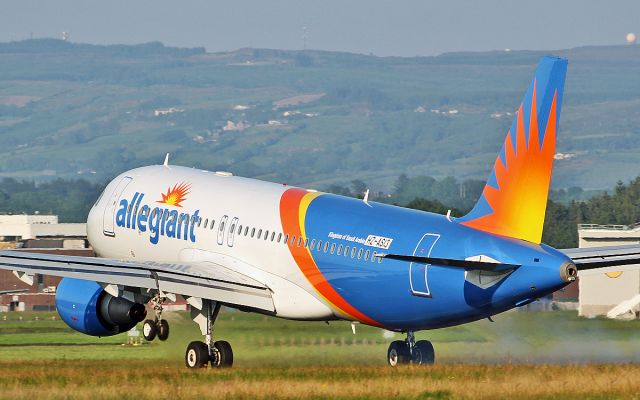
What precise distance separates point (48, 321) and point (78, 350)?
100 feet

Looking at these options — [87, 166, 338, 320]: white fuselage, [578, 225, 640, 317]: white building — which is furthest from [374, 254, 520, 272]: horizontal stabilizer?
[578, 225, 640, 317]: white building

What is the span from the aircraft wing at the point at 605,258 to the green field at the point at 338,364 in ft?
8.51

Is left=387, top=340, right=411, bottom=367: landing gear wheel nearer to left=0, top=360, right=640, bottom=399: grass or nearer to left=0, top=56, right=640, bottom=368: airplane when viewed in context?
left=0, top=56, right=640, bottom=368: airplane

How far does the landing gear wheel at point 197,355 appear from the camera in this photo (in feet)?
153

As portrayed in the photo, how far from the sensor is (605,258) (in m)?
47.4

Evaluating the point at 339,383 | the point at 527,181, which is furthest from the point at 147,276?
the point at 527,181

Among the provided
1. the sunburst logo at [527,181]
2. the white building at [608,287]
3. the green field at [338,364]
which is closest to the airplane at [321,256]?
the sunburst logo at [527,181]

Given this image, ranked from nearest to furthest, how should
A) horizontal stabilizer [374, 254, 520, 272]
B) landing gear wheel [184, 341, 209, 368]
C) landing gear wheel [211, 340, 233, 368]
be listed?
horizontal stabilizer [374, 254, 520, 272] → landing gear wheel [184, 341, 209, 368] → landing gear wheel [211, 340, 233, 368]

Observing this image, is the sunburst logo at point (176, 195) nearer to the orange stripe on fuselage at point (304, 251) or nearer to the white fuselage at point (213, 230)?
the white fuselage at point (213, 230)

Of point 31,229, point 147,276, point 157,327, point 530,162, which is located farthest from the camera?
point 31,229

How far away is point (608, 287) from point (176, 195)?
48.7 m

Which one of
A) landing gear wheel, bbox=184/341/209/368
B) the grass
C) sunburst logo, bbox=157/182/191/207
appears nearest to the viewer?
the grass

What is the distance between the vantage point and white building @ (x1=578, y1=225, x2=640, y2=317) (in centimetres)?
8956

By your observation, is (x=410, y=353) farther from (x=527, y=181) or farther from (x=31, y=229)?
(x=31, y=229)
